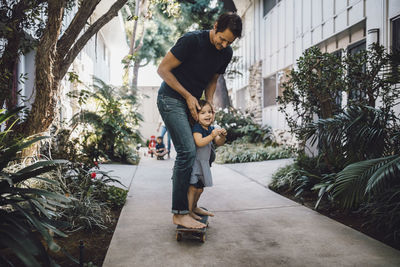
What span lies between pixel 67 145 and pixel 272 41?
8.26m

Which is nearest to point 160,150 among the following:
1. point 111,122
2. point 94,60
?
point 111,122

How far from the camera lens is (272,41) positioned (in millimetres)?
10898

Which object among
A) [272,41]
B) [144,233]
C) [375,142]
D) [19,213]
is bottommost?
[144,233]

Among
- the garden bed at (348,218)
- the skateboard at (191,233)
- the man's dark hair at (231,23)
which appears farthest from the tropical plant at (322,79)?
the skateboard at (191,233)

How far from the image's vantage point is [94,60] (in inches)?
486

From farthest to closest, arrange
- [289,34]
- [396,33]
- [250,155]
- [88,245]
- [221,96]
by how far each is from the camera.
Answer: [221,96], [289,34], [250,155], [396,33], [88,245]

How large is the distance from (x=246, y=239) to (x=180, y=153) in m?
0.88

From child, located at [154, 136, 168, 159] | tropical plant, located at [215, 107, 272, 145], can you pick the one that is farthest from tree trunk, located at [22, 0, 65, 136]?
tropical plant, located at [215, 107, 272, 145]

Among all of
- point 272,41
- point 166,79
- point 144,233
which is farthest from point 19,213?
point 272,41

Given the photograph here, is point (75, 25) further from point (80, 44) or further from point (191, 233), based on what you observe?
point (191, 233)

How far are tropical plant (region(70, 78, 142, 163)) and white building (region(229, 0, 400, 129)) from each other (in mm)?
4770

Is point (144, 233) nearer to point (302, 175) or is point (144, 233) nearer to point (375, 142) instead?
point (375, 142)

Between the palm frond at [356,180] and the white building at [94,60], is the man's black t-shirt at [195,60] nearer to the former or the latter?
the palm frond at [356,180]

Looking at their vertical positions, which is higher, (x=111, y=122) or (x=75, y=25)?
(x=75, y=25)
